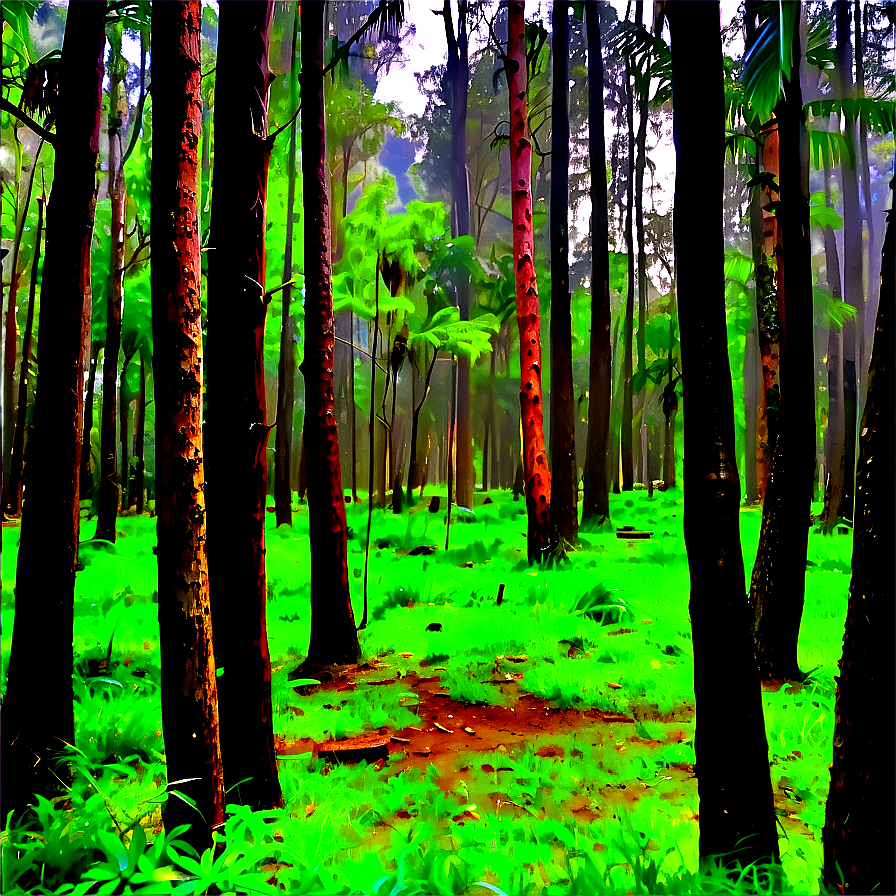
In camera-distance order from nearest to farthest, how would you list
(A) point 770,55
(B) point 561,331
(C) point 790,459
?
(A) point 770,55, (C) point 790,459, (B) point 561,331

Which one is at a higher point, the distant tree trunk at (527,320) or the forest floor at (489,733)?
the distant tree trunk at (527,320)

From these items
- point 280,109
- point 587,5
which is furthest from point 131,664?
point 587,5

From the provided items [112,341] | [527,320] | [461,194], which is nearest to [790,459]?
[527,320]

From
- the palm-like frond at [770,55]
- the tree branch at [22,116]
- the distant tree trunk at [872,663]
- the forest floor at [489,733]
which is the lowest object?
the forest floor at [489,733]

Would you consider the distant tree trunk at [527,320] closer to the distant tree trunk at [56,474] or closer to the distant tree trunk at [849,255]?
the distant tree trunk at [56,474]

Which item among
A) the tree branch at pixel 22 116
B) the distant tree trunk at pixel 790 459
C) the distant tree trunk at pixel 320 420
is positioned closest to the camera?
the tree branch at pixel 22 116

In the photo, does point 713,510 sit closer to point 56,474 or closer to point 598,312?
point 56,474

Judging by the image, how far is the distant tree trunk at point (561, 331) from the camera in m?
8.69

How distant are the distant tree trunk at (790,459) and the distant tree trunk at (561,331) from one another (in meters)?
4.61

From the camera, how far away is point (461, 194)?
49.3ft

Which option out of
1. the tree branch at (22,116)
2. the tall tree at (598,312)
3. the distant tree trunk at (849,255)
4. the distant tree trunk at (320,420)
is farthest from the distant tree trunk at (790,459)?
the distant tree trunk at (849,255)

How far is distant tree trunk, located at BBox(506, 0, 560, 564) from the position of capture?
7799 mm

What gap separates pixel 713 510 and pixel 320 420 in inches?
134

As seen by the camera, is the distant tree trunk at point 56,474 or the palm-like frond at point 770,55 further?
the distant tree trunk at point 56,474
